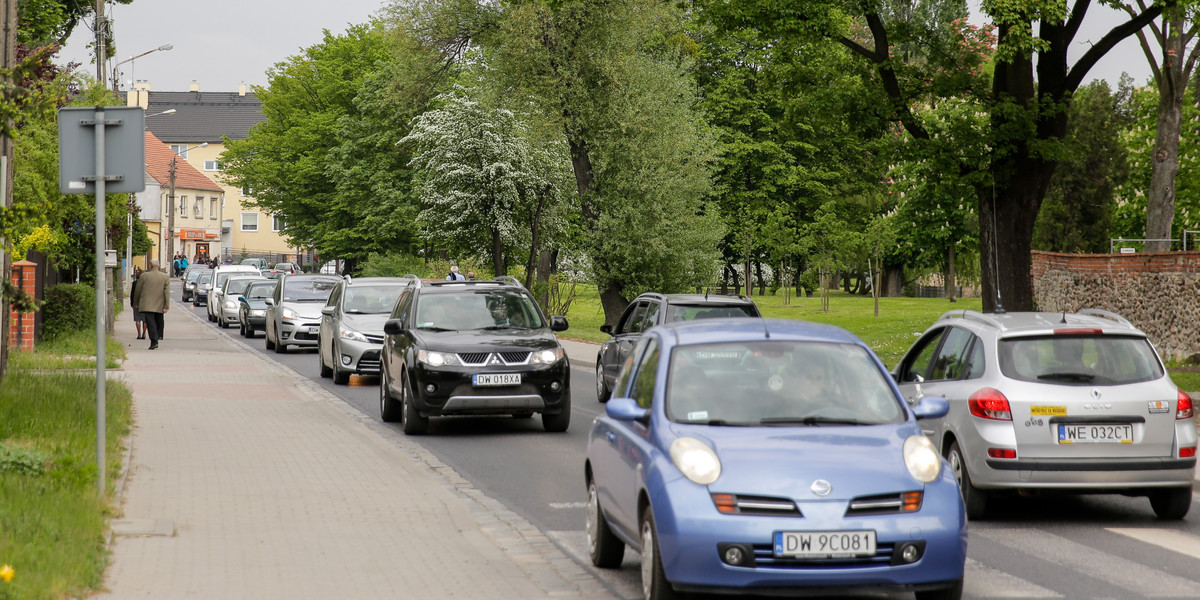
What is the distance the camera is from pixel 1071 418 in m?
9.03

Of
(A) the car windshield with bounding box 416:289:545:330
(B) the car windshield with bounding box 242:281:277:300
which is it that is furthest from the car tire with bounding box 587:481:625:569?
(B) the car windshield with bounding box 242:281:277:300

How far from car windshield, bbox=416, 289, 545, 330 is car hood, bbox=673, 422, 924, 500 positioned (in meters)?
9.03

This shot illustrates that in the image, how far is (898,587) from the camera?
614 centimetres

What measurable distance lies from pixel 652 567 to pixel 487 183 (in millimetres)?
34638

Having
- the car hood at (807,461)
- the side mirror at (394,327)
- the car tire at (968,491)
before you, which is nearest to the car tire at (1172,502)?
the car tire at (968,491)

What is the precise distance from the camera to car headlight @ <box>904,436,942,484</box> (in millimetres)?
6254

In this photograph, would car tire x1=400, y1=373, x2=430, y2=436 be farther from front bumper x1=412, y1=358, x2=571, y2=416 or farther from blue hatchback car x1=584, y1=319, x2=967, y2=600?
blue hatchback car x1=584, y1=319, x2=967, y2=600

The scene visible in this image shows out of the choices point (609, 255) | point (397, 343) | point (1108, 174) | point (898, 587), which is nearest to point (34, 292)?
point (397, 343)

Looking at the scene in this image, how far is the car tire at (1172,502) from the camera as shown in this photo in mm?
9383

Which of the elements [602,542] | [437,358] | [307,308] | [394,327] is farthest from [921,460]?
[307,308]

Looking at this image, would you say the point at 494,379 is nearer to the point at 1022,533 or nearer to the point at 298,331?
the point at 1022,533

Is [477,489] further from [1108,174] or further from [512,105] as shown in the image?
[1108,174]

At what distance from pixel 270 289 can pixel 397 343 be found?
2446 centimetres

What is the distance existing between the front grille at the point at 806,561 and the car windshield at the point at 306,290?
25.1 meters
